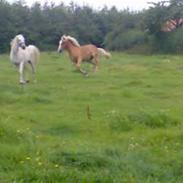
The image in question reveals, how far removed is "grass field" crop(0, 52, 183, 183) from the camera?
6863mm

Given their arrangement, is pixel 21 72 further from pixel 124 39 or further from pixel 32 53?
pixel 124 39

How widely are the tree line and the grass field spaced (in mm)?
22668

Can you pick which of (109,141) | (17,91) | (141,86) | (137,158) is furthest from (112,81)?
(137,158)

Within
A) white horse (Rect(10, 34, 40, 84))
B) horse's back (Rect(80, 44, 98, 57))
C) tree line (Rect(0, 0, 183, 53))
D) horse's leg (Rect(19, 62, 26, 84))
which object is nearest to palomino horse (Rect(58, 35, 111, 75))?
horse's back (Rect(80, 44, 98, 57))

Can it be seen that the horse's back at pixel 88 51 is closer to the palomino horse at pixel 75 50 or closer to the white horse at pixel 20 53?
the palomino horse at pixel 75 50

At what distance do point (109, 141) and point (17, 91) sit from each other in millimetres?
6877

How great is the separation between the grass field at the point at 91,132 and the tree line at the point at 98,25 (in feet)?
74.4

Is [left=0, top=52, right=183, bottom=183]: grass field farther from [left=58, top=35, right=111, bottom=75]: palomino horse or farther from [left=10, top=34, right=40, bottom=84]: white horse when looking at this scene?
[left=58, top=35, right=111, bottom=75]: palomino horse

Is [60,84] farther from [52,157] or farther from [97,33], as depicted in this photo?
[97,33]

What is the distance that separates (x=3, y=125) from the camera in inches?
350

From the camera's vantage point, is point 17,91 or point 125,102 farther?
point 17,91

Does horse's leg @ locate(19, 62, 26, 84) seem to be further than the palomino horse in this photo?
No

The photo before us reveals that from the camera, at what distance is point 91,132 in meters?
10.1

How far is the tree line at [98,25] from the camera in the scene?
A: 41312 millimetres
